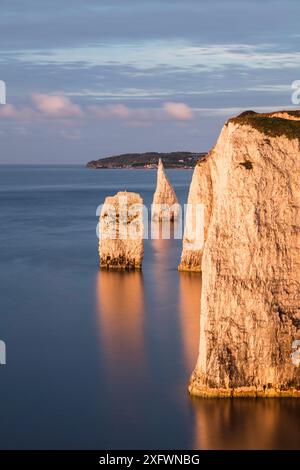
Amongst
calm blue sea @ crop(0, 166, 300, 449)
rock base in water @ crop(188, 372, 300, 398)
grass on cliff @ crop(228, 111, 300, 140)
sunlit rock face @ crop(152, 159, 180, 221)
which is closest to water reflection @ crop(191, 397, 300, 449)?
calm blue sea @ crop(0, 166, 300, 449)

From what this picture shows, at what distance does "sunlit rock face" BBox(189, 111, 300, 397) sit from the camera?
37.9 meters

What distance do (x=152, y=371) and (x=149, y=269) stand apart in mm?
32036

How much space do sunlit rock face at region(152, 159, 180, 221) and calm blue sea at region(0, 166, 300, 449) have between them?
35.3 meters

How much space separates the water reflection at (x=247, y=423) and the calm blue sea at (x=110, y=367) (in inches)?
1.7

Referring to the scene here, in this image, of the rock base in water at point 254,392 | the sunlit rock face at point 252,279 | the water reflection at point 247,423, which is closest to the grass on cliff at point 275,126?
the sunlit rock face at point 252,279

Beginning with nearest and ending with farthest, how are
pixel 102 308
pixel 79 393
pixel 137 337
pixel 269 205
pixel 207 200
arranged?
pixel 269 205 → pixel 79 393 → pixel 137 337 → pixel 102 308 → pixel 207 200

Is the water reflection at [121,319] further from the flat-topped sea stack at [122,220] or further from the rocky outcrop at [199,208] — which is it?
the rocky outcrop at [199,208]

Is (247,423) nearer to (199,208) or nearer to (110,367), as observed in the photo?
(110,367)

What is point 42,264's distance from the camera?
269 ft

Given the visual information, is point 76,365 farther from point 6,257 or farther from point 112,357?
point 6,257

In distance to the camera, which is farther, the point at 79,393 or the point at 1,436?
the point at 79,393

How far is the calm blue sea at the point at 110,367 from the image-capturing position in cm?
3653

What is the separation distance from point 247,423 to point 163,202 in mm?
84208

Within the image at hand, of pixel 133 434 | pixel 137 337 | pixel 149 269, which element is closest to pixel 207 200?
pixel 149 269
